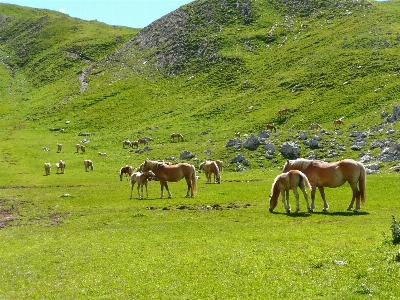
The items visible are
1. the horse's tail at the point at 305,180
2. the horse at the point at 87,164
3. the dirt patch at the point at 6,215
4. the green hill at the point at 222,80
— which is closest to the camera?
the horse's tail at the point at 305,180

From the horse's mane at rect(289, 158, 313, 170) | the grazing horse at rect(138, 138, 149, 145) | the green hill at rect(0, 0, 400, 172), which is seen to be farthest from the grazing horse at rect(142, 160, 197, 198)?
the grazing horse at rect(138, 138, 149, 145)

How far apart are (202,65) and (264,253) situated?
95.5 m

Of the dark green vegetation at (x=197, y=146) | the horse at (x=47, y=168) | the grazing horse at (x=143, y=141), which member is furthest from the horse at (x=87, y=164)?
the grazing horse at (x=143, y=141)

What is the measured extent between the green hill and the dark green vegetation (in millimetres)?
447

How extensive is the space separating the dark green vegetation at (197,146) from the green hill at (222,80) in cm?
45

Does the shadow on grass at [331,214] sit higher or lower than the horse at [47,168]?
lower

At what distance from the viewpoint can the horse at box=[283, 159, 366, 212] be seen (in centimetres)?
2484

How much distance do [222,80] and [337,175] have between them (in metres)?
75.0

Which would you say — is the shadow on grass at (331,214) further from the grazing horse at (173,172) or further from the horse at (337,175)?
the grazing horse at (173,172)

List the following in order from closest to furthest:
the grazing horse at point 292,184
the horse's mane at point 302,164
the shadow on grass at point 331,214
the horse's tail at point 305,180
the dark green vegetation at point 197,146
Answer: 1. the dark green vegetation at point 197,146
2. the shadow on grass at point 331,214
3. the horse's tail at point 305,180
4. the grazing horse at point 292,184
5. the horse's mane at point 302,164

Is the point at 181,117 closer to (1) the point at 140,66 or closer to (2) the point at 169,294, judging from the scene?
(1) the point at 140,66

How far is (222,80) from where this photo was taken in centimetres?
9831

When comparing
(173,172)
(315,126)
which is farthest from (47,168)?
(315,126)

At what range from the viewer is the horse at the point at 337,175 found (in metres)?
24.8
